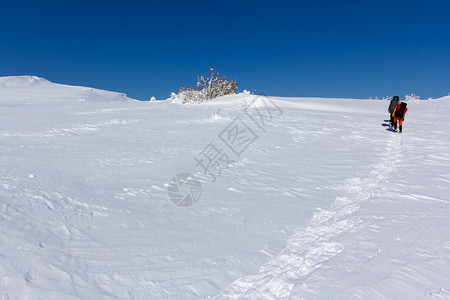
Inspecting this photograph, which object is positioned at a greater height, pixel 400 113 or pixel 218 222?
pixel 400 113

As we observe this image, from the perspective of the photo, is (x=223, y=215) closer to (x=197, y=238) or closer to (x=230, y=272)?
(x=197, y=238)

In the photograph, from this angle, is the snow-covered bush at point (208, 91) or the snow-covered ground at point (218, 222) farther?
the snow-covered bush at point (208, 91)

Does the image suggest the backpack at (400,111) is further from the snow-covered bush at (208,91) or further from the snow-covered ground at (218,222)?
the snow-covered bush at (208,91)

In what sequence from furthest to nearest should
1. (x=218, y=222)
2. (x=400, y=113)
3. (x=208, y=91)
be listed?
(x=208, y=91) < (x=400, y=113) < (x=218, y=222)

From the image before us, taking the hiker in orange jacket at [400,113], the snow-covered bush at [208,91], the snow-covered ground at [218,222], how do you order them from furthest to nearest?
1. the snow-covered bush at [208,91]
2. the hiker in orange jacket at [400,113]
3. the snow-covered ground at [218,222]

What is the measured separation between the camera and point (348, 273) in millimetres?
3207

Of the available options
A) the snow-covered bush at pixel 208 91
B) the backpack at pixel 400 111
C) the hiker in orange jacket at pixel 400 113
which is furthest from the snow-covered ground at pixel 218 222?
the snow-covered bush at pixel 208 91

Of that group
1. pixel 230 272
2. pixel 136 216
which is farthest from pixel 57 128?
pixel 230 272

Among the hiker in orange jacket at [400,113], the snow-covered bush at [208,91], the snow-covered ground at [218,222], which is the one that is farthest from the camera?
the snow-covered bush at [208,91]

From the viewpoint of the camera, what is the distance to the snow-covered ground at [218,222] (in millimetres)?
2924

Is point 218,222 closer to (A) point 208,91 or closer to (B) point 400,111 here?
(B) point 400,111

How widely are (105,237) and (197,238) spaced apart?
1089mm

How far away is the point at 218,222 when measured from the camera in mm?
4395

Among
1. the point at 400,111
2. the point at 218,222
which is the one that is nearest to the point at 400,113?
the point at 400,111
